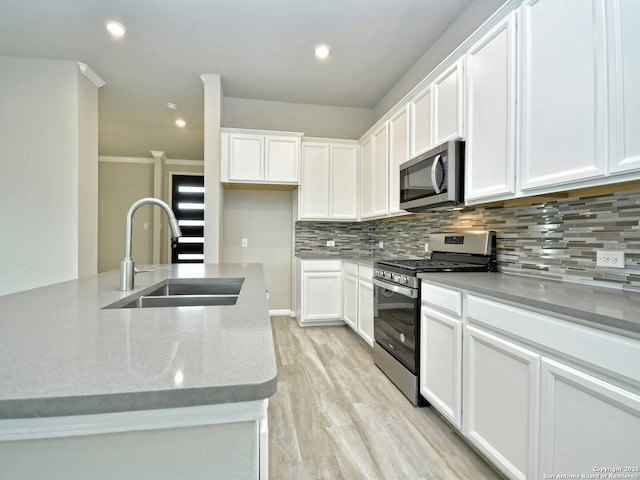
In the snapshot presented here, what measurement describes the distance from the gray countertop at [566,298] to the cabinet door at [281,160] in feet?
7.81

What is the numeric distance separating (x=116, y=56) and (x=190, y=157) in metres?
3.68

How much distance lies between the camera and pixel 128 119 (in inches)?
193

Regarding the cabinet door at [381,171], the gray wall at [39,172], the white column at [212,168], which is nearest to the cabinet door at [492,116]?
the cabinet door at [381,171]

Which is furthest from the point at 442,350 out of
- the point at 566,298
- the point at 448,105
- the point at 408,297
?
the point at 448,105

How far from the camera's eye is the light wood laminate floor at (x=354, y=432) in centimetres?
154

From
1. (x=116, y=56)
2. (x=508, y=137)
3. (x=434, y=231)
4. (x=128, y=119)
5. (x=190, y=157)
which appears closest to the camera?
(x=508, y=137)

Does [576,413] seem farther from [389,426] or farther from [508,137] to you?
[508,137]

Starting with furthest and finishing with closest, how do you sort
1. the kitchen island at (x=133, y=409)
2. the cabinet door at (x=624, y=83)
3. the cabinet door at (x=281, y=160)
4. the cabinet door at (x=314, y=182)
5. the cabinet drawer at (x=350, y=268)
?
1. the cabinet door at (x=314, y=182)
2. the cabinet door at (x=281, y=160)
3. the cabinet drawer at (x=350, y=268)
4. the cabinet door at (x=624, y=83)
5. the kitchen island at (x=133, y=409)

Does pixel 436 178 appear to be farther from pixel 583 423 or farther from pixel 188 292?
pixel 188 292

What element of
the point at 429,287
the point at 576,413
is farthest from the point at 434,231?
the point at 576,413

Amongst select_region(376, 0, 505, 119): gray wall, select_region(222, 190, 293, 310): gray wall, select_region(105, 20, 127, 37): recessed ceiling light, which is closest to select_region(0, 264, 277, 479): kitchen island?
select_region(376, 0, 505, 119): gray wall

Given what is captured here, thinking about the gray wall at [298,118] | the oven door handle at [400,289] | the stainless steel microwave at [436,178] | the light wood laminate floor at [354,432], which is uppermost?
the gray wall at [298,118]

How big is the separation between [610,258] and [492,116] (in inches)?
35.6

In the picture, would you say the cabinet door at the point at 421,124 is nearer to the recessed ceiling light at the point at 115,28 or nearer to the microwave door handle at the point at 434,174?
the microwave door handle at the point at 434,174
